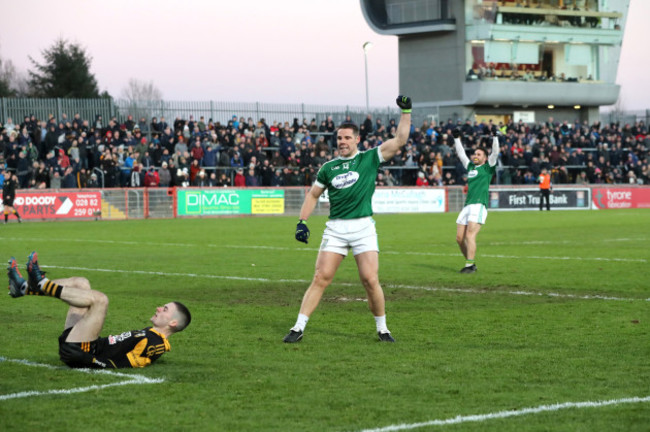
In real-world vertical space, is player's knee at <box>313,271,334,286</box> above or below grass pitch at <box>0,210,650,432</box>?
above

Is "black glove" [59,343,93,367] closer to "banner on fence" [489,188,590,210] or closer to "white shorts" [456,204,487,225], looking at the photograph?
"white shorts" [456,204,487,225]

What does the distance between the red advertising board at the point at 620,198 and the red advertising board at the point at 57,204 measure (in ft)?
87.5

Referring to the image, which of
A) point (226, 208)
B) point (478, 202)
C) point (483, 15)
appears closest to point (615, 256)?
point (478, 202)

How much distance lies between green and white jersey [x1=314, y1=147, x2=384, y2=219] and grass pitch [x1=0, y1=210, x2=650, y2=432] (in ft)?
4.42

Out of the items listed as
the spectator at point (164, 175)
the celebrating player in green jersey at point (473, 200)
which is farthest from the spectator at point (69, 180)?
the celebrating player in green jersey at point (473, 200)

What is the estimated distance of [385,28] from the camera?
233ft

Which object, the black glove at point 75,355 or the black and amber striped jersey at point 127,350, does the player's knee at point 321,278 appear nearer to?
the black and amber striped jersey at point 127,350

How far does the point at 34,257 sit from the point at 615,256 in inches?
606

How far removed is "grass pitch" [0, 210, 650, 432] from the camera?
6738 mm

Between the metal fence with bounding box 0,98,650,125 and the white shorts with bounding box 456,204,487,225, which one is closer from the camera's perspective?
the white shorts with bounding box 456,204,487,225

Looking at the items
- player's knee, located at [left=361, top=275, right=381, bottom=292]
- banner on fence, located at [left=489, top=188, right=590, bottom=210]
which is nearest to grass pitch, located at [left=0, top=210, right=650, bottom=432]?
player's knee, located at [left=361, top=275, right=381, bottom=292]

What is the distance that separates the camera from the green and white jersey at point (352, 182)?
10.1 meters

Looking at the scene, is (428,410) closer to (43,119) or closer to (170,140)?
(170,140)

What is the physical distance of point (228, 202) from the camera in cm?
4147
